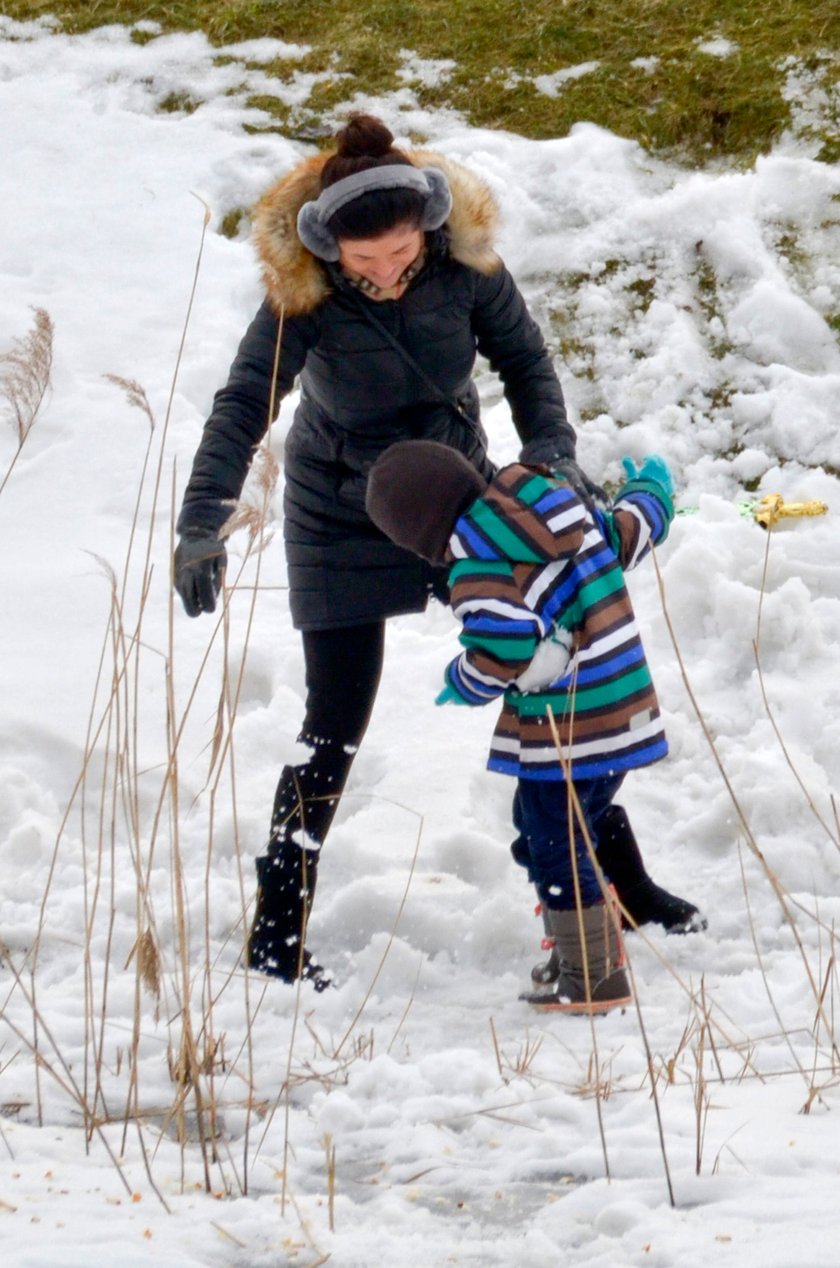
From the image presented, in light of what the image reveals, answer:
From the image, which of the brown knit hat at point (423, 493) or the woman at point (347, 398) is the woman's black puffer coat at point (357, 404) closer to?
the woman at point (347, 398)

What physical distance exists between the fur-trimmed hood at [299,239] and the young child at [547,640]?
0.38m

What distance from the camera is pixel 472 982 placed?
282 centimetres

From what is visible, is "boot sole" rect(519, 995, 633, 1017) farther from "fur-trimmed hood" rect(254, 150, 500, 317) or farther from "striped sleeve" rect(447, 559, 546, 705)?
"fur-trimmed hood" rect(254, 150, 500, 317)

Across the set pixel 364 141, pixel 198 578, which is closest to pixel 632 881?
pixel 198 578

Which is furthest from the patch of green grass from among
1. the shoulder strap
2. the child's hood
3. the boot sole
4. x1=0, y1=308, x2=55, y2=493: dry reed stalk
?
x1=0, y1=308, x2=55, y2=493: dry reed stalk

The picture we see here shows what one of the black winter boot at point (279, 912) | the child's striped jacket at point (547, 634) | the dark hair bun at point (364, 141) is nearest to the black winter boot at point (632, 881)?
the child's striped jacket at point (547, 634)

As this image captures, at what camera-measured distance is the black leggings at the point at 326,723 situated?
2820 mm

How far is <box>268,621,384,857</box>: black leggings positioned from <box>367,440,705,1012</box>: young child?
0.32 meters

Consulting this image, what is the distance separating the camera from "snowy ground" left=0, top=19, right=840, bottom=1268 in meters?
1.80

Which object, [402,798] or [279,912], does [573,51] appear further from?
[279,912]

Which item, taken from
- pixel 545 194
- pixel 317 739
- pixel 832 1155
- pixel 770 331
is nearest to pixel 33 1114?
pixel 317 739

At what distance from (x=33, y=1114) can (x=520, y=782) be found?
1.13 metres

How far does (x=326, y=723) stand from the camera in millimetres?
2838

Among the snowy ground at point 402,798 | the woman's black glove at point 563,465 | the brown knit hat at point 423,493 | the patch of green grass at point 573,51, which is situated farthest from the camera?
the patch of green grass at point 573,51
